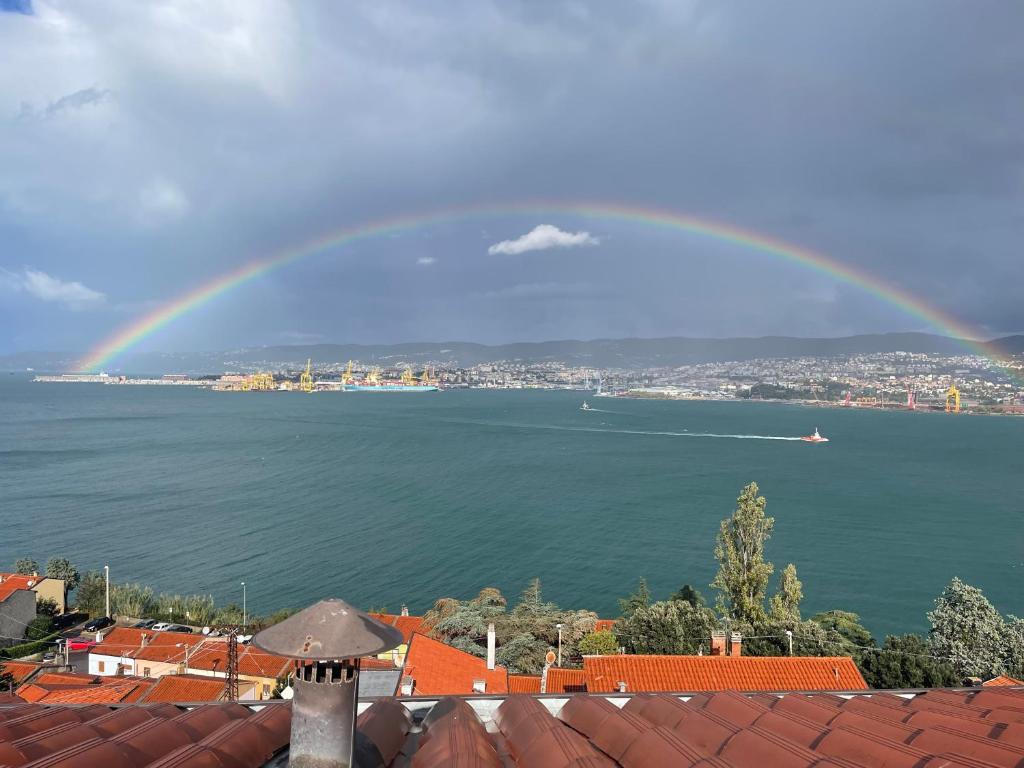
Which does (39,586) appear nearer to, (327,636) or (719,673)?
(719,673)

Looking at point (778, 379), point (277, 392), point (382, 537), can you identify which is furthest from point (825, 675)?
point (778, 379)

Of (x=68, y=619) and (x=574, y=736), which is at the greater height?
(x=574, y=736)

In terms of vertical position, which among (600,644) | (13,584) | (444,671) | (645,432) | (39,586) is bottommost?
(645,432)

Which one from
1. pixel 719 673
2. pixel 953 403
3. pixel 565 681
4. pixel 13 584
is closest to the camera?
pixel 719 673

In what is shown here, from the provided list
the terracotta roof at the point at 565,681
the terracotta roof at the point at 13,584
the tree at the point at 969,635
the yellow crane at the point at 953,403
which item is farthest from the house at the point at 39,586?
the yellow crane at the point at 953,403

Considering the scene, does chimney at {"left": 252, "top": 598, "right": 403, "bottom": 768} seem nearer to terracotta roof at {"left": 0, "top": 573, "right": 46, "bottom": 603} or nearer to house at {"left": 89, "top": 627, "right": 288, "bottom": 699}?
house at {"left": 89, "top": 627, "right": 288, "bottom": 699}

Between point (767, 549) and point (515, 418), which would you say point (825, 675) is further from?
point (515, 418)

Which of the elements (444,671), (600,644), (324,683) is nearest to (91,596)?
(444,671)

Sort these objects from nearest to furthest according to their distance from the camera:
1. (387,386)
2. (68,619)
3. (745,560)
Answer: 1. (745,560)
2. (68,619)
3. (387,386)
